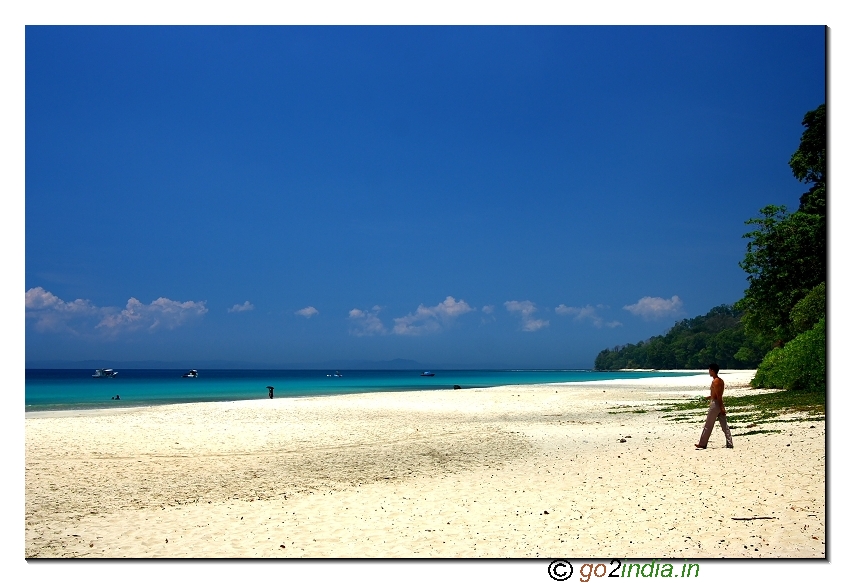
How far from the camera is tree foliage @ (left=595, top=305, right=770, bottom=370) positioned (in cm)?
13988

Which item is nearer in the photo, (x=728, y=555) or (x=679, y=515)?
(x=728, y=555)

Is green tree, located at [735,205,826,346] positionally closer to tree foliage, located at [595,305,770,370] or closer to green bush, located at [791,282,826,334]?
green bush, located at [791,282,826,334]

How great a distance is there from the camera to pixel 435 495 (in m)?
10.5

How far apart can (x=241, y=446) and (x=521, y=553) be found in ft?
40.4

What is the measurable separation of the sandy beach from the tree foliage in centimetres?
11494

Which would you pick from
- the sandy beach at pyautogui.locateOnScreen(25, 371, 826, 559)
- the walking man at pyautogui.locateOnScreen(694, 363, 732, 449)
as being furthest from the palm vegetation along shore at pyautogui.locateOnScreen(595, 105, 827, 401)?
the sandy beach at pyautogui.locateOnScreen(25, 371, 826, 559)

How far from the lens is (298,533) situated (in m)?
8.24

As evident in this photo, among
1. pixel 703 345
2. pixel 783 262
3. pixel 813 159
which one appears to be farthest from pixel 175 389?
pixel 703 345

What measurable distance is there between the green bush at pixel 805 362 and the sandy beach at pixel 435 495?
13.7 ft

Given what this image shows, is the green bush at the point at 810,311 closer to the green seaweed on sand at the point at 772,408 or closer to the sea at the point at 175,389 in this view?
the green seaweed on sand at the point at 772,408

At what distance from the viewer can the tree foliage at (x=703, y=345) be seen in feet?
459
